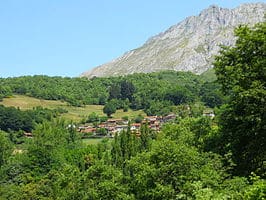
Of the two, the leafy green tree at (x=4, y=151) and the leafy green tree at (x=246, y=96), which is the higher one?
the leafy green tree at (x=246, y=96)

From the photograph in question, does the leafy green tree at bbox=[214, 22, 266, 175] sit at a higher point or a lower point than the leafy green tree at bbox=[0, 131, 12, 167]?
higher

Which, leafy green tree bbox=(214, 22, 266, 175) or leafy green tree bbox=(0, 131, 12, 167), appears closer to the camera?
leafy green tree bbox=(214, 22, 266, 175)

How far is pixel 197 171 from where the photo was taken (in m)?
31.2

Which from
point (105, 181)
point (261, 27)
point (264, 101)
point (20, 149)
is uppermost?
point (261, 27)

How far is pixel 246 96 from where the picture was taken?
3045 centimetres

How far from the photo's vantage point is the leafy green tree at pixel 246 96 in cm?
3089

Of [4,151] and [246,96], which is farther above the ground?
[246,96]

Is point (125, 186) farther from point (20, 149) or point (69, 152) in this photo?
point (20, 149)

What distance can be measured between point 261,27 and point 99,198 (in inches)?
787

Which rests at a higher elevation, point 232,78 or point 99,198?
point 232,78

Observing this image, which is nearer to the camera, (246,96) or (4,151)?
(246,96)

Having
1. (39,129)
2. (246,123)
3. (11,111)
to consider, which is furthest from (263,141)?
(11,111)

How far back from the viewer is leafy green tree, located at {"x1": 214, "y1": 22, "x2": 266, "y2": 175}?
101ft

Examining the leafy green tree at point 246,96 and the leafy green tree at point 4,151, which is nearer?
the leafy green tree at point 246,96
